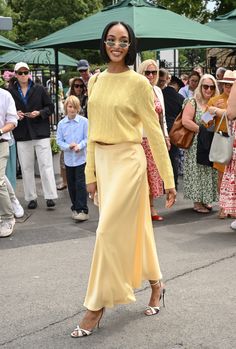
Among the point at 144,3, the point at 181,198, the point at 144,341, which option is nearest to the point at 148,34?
the point at 144,3

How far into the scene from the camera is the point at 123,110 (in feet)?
13.0

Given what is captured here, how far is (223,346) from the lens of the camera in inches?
152

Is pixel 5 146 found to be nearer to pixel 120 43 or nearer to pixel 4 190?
pixel 4 190

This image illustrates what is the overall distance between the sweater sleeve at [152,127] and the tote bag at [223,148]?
2879 mm

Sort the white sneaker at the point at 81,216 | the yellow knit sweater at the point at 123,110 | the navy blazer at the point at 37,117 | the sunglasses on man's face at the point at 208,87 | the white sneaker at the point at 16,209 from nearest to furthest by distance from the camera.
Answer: the yellow knit sweater at the point at 123,110, the white sneaker at the point at 81,216, the sunglasses on man's face at the point at 208,87, the white sneaker at the point at 16,209, the navy blazer at the point at 37,117

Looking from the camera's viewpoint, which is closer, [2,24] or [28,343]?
[28,343]

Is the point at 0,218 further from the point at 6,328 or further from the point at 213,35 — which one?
the point at 213,35

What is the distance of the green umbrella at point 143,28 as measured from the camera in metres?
9.15

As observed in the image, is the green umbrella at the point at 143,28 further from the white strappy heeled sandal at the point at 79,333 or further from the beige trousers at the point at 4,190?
the white strappy heeled sandal at the point at 79,333

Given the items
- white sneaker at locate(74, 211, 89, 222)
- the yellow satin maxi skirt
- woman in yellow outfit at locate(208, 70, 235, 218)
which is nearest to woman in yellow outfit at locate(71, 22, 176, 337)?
the yellow satin maxi skirt

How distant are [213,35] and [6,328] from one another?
6912 mm

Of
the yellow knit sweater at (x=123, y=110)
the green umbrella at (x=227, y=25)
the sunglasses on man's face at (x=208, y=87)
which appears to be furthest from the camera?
the green umbrella at (x=227, y=25)

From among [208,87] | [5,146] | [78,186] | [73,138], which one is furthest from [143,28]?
[5,146]

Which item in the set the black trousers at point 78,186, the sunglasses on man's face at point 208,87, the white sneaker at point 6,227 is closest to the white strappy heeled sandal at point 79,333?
the white sneaker at point 6,227
